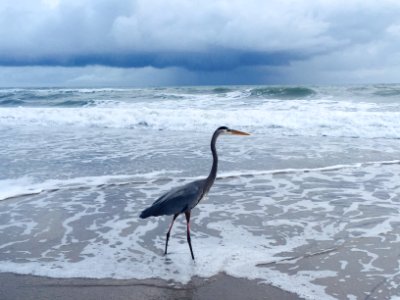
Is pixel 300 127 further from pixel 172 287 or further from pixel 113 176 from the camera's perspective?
pixel 172 287

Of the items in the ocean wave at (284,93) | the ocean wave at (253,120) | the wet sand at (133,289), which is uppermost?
the ocean wave at (284,93)

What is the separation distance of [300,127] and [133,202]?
34.8 ft

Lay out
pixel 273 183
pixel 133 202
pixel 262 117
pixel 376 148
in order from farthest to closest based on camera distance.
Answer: pixel 262 117 → pixel 376 148 → pixel 273 183 → pixel 133 202

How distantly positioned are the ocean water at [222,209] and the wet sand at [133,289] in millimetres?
154

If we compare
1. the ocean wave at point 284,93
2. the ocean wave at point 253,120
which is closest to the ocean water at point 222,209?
the ocean wave at point 253,120

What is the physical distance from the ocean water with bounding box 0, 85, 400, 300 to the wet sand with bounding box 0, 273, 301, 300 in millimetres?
154

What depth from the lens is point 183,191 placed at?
5.04 meters

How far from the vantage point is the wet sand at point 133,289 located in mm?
4086

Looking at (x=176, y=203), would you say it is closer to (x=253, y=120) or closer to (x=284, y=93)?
(x=253, y=120)

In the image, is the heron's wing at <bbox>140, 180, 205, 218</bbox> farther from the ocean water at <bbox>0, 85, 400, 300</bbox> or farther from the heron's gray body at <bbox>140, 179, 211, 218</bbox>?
the ocean water at <bbox>0, 85, 400, 300</bbox>

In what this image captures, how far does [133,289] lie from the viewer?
4.24 meters

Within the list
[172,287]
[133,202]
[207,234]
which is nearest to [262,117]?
[133,202]

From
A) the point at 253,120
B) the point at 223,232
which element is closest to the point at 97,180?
the point at 223,232

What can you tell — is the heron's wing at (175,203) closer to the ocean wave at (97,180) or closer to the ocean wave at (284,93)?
the ocean wave at (97,180)
